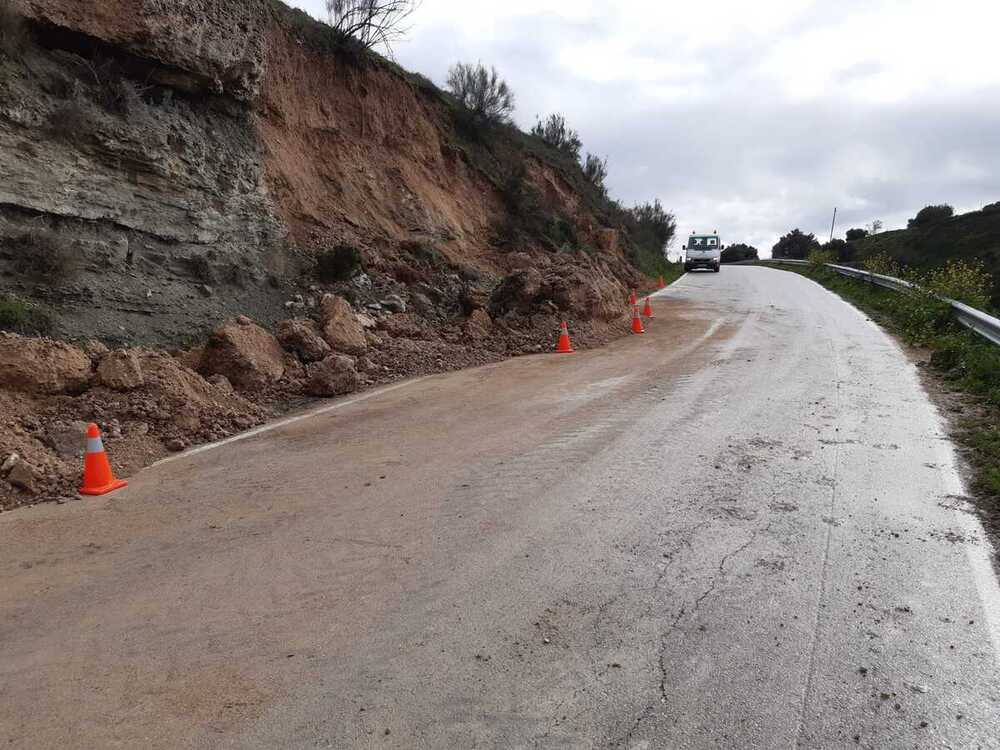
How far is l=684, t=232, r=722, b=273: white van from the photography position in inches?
1489

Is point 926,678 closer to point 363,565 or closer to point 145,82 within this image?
point 363,565

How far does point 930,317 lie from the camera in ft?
44.2

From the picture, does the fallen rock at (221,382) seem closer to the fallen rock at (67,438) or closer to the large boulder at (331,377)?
the large boulder at (331,377)

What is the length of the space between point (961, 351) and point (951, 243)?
41.9 meters

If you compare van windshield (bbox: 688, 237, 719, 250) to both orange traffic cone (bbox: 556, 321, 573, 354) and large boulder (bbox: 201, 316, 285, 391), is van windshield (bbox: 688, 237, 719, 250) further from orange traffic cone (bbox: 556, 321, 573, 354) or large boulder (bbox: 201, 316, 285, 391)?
large boulder (bbox: 201, 316, 285, 391)

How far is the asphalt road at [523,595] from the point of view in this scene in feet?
9.43

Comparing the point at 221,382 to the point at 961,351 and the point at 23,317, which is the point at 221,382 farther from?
the point at 961,351

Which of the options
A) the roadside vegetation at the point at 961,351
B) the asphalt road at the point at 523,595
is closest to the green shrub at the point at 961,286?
the roadside vegetation at the point at 961,351

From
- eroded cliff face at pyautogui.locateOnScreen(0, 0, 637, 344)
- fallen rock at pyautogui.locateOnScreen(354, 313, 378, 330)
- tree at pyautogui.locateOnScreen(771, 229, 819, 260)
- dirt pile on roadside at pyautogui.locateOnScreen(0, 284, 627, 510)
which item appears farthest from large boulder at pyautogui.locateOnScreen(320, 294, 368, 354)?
tree at pyautogui.locateOnScreen(771, 229, 819, 260)

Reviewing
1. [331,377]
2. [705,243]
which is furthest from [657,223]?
[331,377]

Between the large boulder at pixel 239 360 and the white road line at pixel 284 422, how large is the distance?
3.78ft

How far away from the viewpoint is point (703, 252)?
124ft

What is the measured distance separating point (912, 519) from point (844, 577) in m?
1.19

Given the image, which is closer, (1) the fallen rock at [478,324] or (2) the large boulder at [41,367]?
(2) the large boulder at [41,367]
